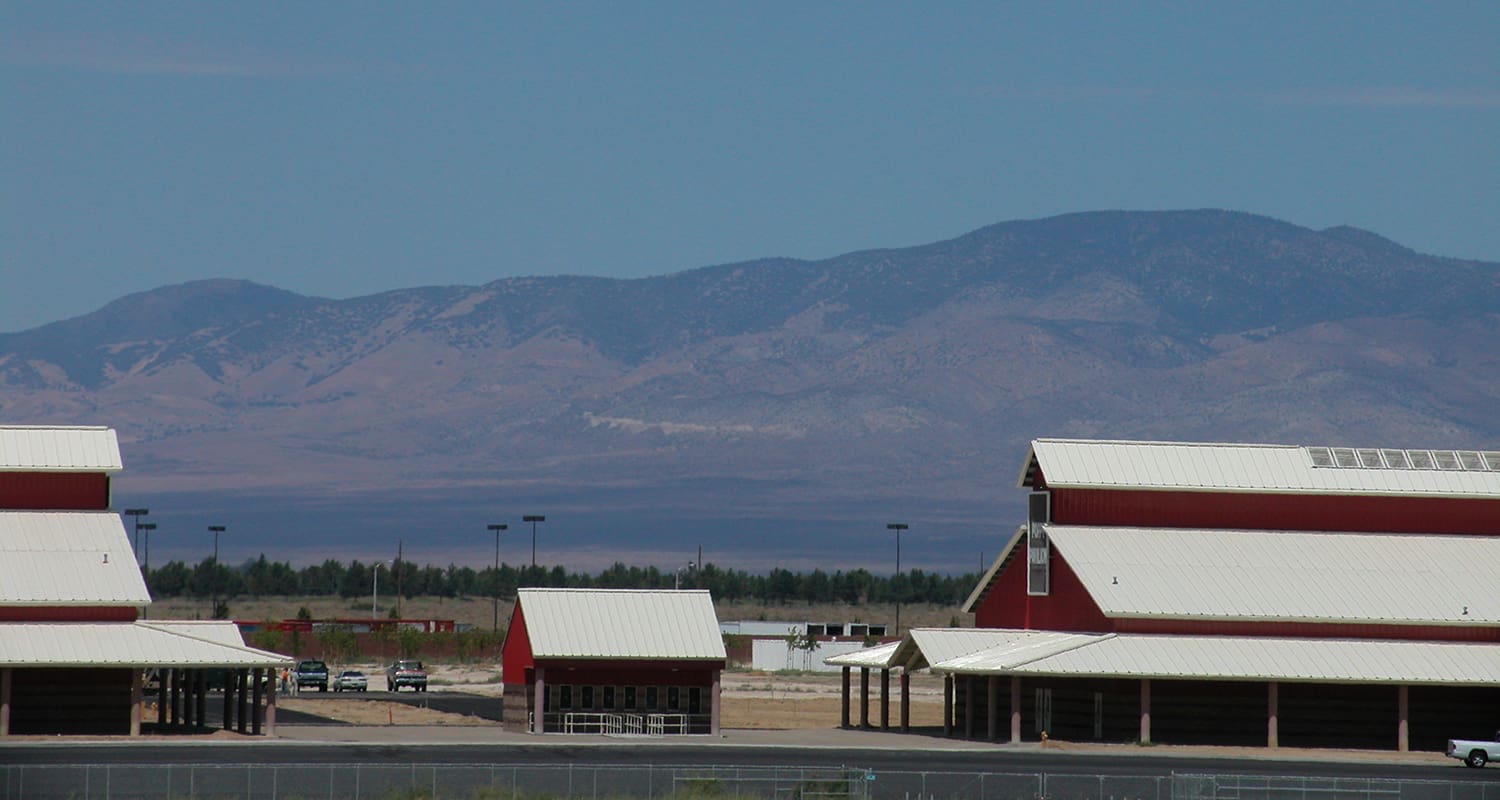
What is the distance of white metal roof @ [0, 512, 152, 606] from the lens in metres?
73.0

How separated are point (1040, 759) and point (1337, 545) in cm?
1861

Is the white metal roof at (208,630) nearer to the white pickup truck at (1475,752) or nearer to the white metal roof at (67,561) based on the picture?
the white metal roof at (67,561)

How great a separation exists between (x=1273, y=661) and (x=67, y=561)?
3744 centimetres

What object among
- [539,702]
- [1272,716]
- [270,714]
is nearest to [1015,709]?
[1272,716]

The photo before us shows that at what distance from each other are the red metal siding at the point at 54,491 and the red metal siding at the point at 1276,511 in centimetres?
3160

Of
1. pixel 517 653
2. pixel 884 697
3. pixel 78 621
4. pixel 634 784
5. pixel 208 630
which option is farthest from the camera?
pixel 884 697

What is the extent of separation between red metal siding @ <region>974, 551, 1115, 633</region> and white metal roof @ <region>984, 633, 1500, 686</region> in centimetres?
213

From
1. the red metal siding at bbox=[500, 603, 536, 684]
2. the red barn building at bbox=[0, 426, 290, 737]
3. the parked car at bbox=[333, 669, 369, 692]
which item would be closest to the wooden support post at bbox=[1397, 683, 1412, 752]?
the red metal siding at bbox=[500, 603, 536, 684]

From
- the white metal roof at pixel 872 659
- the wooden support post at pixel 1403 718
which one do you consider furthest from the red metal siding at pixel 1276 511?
the wooden support post at pixel 1403 718

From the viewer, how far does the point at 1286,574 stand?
77062mm

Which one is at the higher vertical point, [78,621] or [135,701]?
[78,621]

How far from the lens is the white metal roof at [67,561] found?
240 feet

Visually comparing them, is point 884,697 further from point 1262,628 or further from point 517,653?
point 1262,628

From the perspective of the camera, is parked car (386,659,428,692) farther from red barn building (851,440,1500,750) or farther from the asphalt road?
the asphalt road
